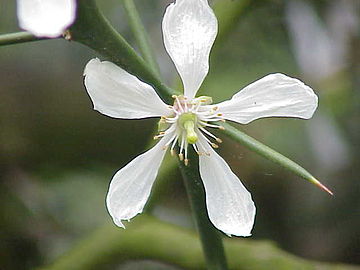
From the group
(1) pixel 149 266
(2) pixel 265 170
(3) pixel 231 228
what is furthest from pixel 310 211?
(3) pixel 231 228

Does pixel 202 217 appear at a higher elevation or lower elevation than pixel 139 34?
lower

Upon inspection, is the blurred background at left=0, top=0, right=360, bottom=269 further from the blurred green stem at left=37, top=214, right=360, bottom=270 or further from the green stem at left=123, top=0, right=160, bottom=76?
the green stem at left=123, top=0, right=160, bottom=76

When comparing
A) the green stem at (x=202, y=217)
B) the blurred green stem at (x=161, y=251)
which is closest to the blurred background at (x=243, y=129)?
the blurred green stem at (x=161, y=251)

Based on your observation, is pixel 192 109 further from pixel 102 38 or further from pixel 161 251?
pixel 161 251

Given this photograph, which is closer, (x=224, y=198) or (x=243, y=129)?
(x=224, y=198)

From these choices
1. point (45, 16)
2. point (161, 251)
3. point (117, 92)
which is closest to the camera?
point (45, 16)

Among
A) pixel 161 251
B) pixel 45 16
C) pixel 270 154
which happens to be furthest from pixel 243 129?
pixel 45 16

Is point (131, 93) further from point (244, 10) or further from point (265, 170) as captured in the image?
point (265, 170)
